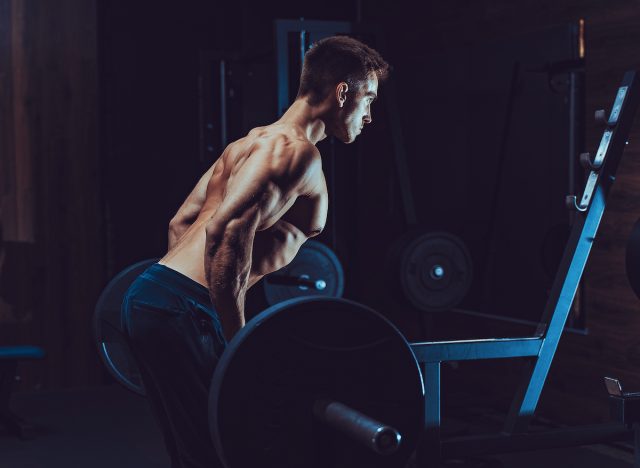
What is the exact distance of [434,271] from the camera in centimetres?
470

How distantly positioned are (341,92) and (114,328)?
1.00 m

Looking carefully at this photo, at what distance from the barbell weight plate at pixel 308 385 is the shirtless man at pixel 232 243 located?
0.21m

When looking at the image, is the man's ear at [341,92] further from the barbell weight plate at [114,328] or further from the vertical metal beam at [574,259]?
the vertical metal beam at [574,259]

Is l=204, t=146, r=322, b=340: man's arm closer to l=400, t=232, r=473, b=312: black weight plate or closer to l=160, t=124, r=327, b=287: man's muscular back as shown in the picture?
l=160, t=124, r=327, b=287: man's muscular back

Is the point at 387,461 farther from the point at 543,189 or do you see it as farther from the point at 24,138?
the point at 24,138

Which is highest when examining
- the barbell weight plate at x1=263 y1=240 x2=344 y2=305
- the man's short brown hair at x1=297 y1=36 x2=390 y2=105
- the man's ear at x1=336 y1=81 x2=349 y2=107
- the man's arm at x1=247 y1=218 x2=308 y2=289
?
the man's short brown hair at x1=297 y1=36 x2=390 y2=105

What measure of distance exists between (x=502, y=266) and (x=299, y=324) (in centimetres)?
334

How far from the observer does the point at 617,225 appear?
4.24 metres

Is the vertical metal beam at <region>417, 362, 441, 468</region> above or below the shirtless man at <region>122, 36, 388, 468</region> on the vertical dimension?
below

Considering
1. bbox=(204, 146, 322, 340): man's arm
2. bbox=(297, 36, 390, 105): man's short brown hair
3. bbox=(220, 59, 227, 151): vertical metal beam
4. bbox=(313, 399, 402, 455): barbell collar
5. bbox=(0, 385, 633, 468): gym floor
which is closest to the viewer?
bbox=(313, 399, 402, 455): barbell collar

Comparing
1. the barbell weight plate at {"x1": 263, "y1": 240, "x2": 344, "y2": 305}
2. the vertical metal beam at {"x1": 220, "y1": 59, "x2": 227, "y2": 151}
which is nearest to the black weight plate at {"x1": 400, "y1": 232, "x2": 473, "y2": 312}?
the barbell weight plate at {"x1": 263, "y1": 240, "x2": 344, "y2": 305}

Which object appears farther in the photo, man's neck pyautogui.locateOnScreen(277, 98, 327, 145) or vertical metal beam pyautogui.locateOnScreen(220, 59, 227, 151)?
vertical metal beam pyautogui.locateOnScreen(220, 59, 227, 151)

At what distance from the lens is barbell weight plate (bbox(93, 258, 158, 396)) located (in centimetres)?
275

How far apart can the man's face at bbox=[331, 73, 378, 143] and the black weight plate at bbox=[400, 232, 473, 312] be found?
2.40 m
